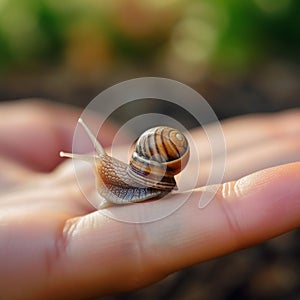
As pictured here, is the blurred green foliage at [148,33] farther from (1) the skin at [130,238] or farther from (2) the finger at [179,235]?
(2) the finger at [179,235]

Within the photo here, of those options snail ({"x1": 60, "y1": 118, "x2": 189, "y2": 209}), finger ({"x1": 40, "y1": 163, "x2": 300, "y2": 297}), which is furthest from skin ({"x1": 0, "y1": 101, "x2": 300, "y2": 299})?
snail ({"x1": 60, "y1": 118, "x2": 189, "y2": 209})

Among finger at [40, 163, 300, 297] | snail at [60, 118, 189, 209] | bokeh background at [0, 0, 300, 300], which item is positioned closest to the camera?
finger at [40, 163, 300, 297]

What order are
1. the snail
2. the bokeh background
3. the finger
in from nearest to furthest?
the finger < the snail < the bokeh background

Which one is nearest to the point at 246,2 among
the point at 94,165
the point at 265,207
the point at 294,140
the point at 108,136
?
the point at 108,136

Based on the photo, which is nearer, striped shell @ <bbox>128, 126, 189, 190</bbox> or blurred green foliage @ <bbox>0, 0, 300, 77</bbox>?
striped shell @ <bbox>128, 126, 189, 190</bbox>

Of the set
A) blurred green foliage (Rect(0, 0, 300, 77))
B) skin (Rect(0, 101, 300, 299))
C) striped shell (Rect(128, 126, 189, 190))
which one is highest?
blurred green foliage (Rect(0, 0, 300, 77))

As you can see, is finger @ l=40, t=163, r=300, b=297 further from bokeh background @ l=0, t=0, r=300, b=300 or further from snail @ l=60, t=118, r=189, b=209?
bokeh background @ l=0, t=0, r=300, b=300

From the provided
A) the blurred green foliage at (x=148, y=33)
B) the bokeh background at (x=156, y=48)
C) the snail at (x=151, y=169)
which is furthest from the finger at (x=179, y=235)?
the blurred green foliage at (x=148, y=33)

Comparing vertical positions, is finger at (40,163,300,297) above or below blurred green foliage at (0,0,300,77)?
below
